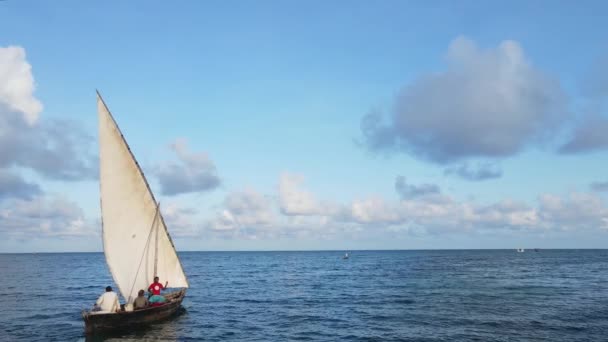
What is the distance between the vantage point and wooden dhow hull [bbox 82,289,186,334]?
30125 millimetres

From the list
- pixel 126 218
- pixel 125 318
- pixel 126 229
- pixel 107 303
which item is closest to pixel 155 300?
pixel 125 318

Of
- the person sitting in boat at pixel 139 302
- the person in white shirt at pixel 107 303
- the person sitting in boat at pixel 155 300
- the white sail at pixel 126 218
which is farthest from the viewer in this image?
the person sitting in boat at pixel 155 300

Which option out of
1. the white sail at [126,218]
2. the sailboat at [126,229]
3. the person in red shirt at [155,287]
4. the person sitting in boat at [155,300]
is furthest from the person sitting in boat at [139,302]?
the person in red shirt at [155,287]

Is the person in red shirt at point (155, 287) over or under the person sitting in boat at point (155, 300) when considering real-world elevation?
over

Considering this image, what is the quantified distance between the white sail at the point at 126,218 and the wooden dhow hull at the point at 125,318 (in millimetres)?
1936

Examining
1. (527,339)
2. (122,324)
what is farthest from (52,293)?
(527,339)

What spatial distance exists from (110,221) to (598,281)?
71754 millimetres

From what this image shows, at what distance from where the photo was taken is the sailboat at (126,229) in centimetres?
3189

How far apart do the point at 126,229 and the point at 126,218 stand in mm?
807

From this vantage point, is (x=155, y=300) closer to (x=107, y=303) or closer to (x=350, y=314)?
(x=107, y=303)

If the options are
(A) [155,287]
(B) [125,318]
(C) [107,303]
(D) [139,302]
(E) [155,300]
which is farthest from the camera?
(A) [155,287]

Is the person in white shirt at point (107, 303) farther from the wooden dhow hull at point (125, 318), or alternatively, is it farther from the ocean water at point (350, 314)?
the ocean water at point (350, 314)

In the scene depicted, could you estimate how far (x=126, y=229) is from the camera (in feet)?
108

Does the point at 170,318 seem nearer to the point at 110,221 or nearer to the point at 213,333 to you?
the point at 213,333
